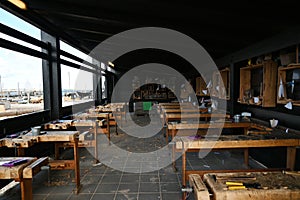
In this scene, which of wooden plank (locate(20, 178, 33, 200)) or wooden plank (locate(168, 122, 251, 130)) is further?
wooden plank (locate(168, 122, 251, 130))

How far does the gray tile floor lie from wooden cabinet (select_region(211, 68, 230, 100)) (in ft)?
4.83

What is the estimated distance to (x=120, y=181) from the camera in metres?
2.94

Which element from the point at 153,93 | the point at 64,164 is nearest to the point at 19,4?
the point at 64,164

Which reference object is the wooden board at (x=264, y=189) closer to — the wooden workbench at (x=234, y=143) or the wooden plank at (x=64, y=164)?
the wooden workbench at (x=234, y=143)

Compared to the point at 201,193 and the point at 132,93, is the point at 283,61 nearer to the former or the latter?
the point at 201,193

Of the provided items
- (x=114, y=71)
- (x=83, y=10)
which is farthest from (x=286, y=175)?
(x=114, y=71)

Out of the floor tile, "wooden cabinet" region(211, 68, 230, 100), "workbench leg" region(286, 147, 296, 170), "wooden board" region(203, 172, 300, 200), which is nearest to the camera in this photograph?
"wooden board" region(203, 172, 300, 200)

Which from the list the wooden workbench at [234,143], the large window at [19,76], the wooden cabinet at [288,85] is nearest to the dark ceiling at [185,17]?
the large window at [19,76]

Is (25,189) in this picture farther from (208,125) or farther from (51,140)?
(208,125)

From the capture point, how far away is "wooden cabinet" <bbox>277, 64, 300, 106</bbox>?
2.82 m

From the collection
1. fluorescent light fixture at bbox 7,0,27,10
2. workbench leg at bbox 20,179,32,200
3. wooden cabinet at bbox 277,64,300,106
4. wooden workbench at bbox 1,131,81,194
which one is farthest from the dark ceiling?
workbench leg at bbox 20,179,32,200

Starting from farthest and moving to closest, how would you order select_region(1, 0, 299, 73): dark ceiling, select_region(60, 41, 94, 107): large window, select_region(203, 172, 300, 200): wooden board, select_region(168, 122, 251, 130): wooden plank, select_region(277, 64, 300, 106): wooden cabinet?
select_region(60, 41, 94, 107): large window → select_region(168, 122, 251, 130): wooden plank → select_region(277, 64, 300, 106): wooden cabinet → select_region(1, 0, 299, 73): dark ceiling → select_region(203, 172, 300, 200): wooden board

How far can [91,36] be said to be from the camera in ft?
16.3

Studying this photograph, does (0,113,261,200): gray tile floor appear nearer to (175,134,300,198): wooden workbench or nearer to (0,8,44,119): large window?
(175,134,300,198): wooden workbench
